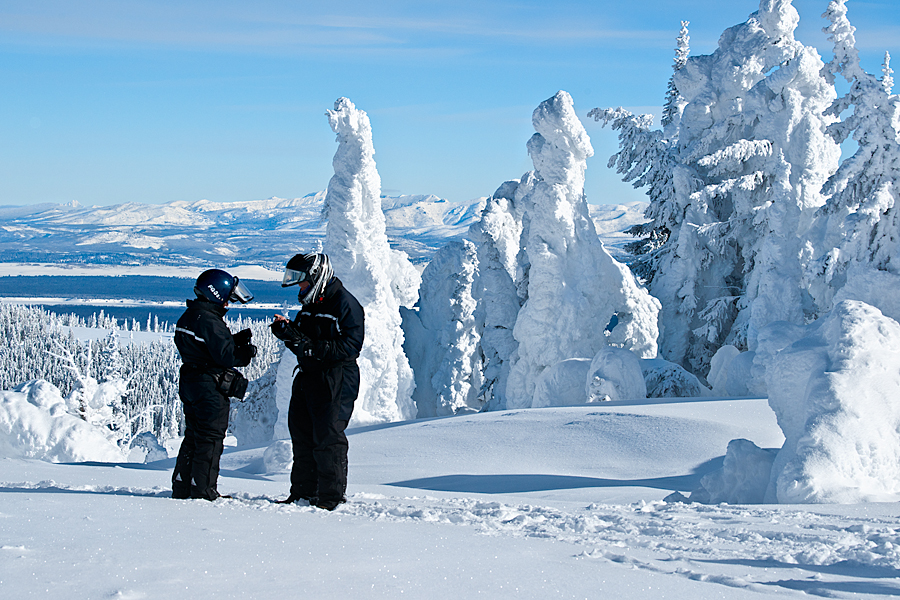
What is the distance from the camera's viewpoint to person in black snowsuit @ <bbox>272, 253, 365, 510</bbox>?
526 centimetres

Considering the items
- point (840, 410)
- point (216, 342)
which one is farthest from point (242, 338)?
point (840, 410)

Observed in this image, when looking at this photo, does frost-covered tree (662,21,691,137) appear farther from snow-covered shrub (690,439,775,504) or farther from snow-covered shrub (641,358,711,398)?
snow-covered shrub (690,439,775,504)

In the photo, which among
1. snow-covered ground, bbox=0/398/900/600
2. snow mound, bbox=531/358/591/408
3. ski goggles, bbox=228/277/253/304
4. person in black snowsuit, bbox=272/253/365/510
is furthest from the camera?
snow mound, bbox=531/358/591/408

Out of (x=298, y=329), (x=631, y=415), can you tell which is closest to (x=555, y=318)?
(x=631, y=415)

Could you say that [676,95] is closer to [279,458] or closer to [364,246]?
[364,246]

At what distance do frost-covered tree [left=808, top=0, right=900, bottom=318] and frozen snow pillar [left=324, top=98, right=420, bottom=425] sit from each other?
9716 millimetres

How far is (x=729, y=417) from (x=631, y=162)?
531 inches

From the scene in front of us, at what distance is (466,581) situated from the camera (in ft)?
10.4

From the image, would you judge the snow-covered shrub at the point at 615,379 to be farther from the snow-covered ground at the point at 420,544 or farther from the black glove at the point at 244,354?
the black glove at the point at 244,354

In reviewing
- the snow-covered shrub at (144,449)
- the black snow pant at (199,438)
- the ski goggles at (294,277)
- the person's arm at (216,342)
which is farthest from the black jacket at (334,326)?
the snow-covered shrub at (144,449)

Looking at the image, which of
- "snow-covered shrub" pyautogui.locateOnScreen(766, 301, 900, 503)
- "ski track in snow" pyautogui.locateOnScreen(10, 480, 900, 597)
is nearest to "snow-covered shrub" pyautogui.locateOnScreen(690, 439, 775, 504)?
"snow-covered shrub" pyautogui.locateOnScreen(766, 301, 900, 503)

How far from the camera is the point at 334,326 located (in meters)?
5.30

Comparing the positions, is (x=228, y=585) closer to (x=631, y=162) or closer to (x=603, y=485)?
(x=603, y=485)

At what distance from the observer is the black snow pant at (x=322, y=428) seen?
5289 millimetres
